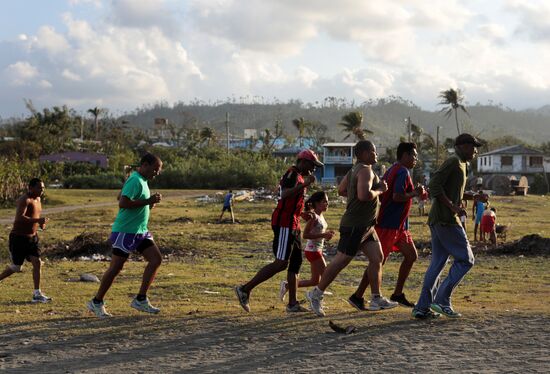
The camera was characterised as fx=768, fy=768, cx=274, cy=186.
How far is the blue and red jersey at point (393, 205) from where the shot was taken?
7.88 m

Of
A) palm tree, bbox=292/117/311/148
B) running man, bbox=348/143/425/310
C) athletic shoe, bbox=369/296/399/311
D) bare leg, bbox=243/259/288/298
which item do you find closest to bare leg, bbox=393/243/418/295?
running man, bbox=348/143/425/310

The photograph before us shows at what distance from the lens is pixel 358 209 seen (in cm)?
756

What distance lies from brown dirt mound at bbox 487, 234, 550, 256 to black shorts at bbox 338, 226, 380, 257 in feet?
A: 38.6

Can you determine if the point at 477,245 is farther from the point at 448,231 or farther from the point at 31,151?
the point at 31,151

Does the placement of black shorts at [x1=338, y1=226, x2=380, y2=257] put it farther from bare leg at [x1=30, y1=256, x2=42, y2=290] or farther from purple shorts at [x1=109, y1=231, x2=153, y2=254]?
bare leg at [x1=30, y1=256, x2=42, y2=290]

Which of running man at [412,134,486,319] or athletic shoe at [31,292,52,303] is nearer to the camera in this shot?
running man at [412,134,486,319]

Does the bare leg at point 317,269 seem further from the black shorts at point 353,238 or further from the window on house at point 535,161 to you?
the window on house at point 535,161

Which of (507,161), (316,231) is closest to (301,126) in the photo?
(507,161)

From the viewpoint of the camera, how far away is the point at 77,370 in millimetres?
5918

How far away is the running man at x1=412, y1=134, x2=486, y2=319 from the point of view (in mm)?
7410

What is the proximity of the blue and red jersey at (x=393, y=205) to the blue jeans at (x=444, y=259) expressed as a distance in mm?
501

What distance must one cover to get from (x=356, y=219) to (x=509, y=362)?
2168 millimetres

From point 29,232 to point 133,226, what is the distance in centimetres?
237

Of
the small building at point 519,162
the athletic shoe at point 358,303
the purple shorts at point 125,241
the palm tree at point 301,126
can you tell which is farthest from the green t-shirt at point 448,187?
the palm tree at point 301,126
